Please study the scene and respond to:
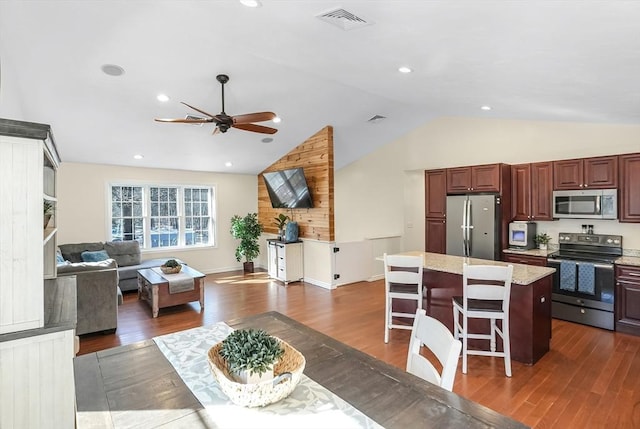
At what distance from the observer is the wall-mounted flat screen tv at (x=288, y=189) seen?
21.1 ft

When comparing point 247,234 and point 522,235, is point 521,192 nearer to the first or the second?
point 522,235

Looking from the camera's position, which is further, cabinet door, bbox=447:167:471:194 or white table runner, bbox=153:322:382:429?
cabinet door, bbox=447:167:471:194

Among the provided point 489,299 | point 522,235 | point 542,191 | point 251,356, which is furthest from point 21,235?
point 542,191

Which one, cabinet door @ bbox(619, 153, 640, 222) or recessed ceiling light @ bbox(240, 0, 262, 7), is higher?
recessed ceiling light @ bbox(240, 0, 262, 7)

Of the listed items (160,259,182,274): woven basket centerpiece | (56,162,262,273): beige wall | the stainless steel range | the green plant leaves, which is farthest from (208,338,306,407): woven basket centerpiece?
(56,162,262,273): beige wall

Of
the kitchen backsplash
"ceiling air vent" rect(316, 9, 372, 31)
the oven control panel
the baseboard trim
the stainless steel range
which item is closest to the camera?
"ceiling air vent" rect(316, 9, 372, 31)

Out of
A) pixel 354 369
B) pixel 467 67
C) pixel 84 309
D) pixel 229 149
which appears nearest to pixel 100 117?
Answer: pixel 229 149

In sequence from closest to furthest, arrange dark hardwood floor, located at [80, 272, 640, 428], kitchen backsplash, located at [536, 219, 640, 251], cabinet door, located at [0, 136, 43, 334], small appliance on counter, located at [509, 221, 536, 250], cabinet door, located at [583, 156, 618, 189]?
cabinet door, located at [0, 136, 43, 334]
dark hardwood floor, located at [80, 272, 640, 428]
cabinet door, located at [583, 156, 618, 189]
kitchen backsplash, located at [536, 219, 640, 251]
small appliance on counter, located at [509, 221, 536, 250]

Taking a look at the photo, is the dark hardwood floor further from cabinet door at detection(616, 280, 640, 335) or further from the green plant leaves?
the green plant leaves

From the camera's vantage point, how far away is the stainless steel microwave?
Result: 169 inches

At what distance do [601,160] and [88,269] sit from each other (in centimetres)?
657

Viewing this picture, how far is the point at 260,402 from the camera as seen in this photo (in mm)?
1182

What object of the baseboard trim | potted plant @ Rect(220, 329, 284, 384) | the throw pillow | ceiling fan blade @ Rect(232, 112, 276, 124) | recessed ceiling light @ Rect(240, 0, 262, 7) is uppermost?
recessed ceiling light @ Rect(240, 0, 262, 7)

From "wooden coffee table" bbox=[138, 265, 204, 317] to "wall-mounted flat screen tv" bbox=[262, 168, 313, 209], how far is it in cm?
236
